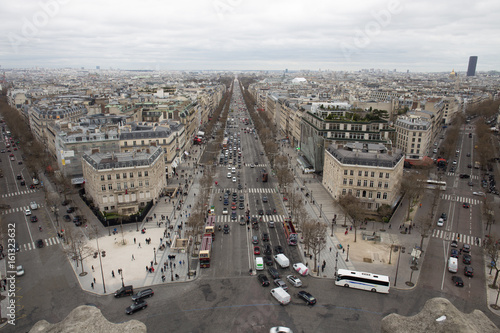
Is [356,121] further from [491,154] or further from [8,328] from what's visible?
[8,328]

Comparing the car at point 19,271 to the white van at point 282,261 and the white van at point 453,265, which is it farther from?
the white van at point 453,265

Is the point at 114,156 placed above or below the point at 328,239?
above

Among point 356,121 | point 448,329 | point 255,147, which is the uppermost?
point 356,121

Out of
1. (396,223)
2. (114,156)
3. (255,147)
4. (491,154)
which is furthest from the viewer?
(255,147)

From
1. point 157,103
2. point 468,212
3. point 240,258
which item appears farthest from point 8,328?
point 157,103

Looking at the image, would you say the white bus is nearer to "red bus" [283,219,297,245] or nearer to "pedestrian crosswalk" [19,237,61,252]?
"red bus" [283,219,297,245]

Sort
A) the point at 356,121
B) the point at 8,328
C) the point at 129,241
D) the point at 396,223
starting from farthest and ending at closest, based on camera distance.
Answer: the point at 356,121, the point at 396,223, the point at 129,241, the point at 8,328

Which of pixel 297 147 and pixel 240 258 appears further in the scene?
pixel 297 147
